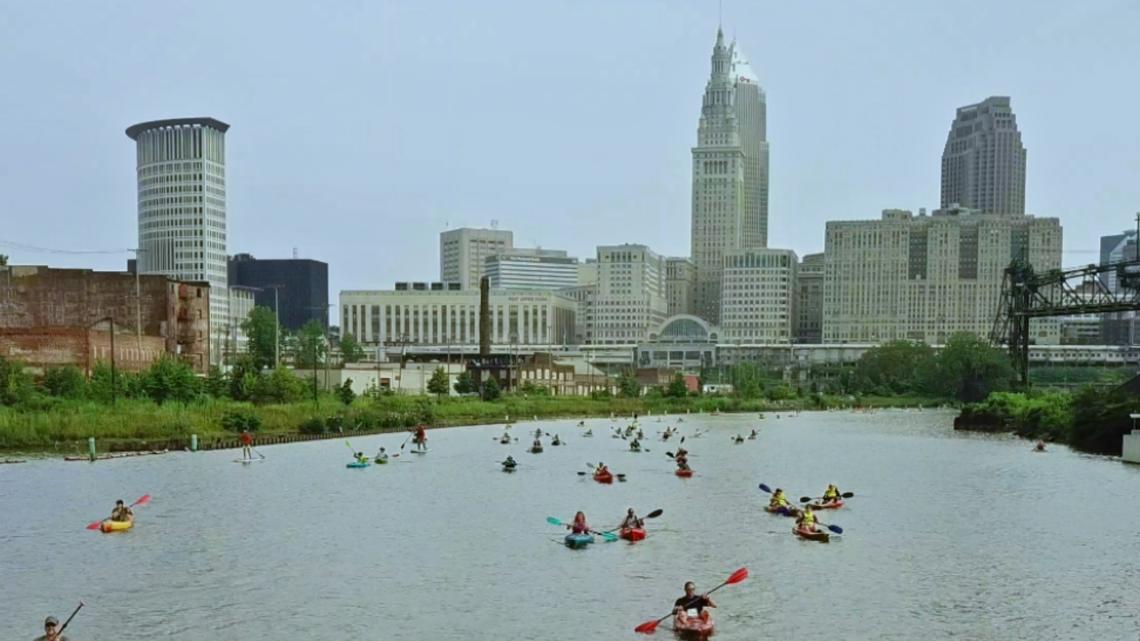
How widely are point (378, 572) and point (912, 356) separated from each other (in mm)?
162353

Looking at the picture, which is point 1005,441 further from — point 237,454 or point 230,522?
point 230,522

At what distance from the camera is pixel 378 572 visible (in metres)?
30.5

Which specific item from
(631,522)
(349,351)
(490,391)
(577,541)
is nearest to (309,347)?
(349,351)

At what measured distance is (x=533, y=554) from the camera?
33.3 metres

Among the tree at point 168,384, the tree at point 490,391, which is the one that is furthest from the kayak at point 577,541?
the tree at point 490,391

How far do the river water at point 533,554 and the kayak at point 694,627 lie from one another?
463 mm

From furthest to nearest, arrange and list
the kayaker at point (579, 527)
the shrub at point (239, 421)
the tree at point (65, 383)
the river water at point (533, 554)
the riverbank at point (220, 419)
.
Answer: the shrub at point (239, 421), the tree at point (65, 383), the riverbank at point (220, 419), the kayaker at point (579, 527), the river water at point (533, 554)

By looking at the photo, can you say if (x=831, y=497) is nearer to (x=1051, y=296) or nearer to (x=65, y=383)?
(x=65, y=383)

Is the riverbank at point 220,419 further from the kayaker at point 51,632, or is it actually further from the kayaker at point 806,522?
the kayaker at point 806,522

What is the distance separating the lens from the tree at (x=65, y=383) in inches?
2635

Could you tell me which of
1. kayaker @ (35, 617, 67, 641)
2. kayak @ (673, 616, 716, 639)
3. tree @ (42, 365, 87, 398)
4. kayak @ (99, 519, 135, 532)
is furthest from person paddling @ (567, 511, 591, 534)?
tree @ (42, 365, 87, 398)

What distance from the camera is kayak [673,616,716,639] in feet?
79.2

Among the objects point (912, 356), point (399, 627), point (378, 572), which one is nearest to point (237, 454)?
point (378, 572)

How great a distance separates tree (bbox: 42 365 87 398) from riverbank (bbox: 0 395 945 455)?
1.52 meters
